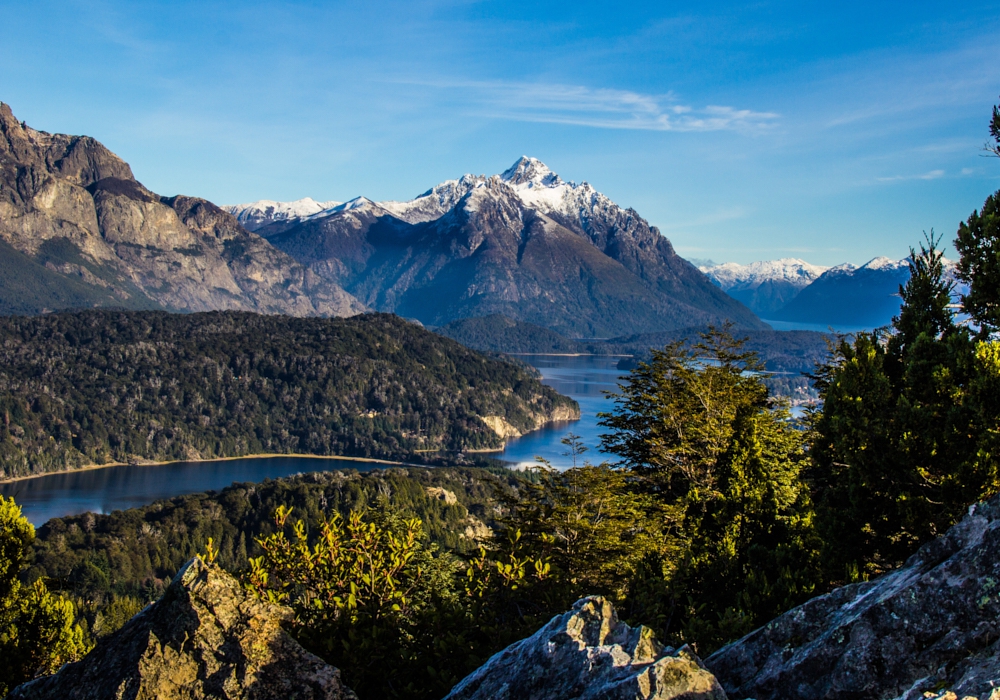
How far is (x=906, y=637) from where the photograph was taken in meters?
9.01

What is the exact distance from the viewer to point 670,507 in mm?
23078

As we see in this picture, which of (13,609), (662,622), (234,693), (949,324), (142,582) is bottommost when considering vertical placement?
(142,582)

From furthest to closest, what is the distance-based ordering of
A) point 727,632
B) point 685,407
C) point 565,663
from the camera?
point 685,407 < point 727,632 < point 565,663

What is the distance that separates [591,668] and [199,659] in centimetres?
474

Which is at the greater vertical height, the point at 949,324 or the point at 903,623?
the point at 949,324

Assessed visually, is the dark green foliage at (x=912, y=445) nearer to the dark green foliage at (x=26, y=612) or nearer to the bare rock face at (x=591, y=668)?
the bare rock face at (x=591, y=668)

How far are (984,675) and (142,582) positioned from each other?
427 feet

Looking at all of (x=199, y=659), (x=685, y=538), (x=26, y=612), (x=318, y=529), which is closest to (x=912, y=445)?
(x=685, y=538)

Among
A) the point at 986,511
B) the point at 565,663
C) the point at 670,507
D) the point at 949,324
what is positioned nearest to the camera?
the point at 565,663

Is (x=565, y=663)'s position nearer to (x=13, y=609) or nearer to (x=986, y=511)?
(x=986, y=511)

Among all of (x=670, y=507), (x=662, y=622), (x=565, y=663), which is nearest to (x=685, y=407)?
(x=670, y=507)

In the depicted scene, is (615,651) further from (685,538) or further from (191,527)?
(191,527)

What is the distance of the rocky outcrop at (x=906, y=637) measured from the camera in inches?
340

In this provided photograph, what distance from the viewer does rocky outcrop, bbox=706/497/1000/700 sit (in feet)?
28.4
